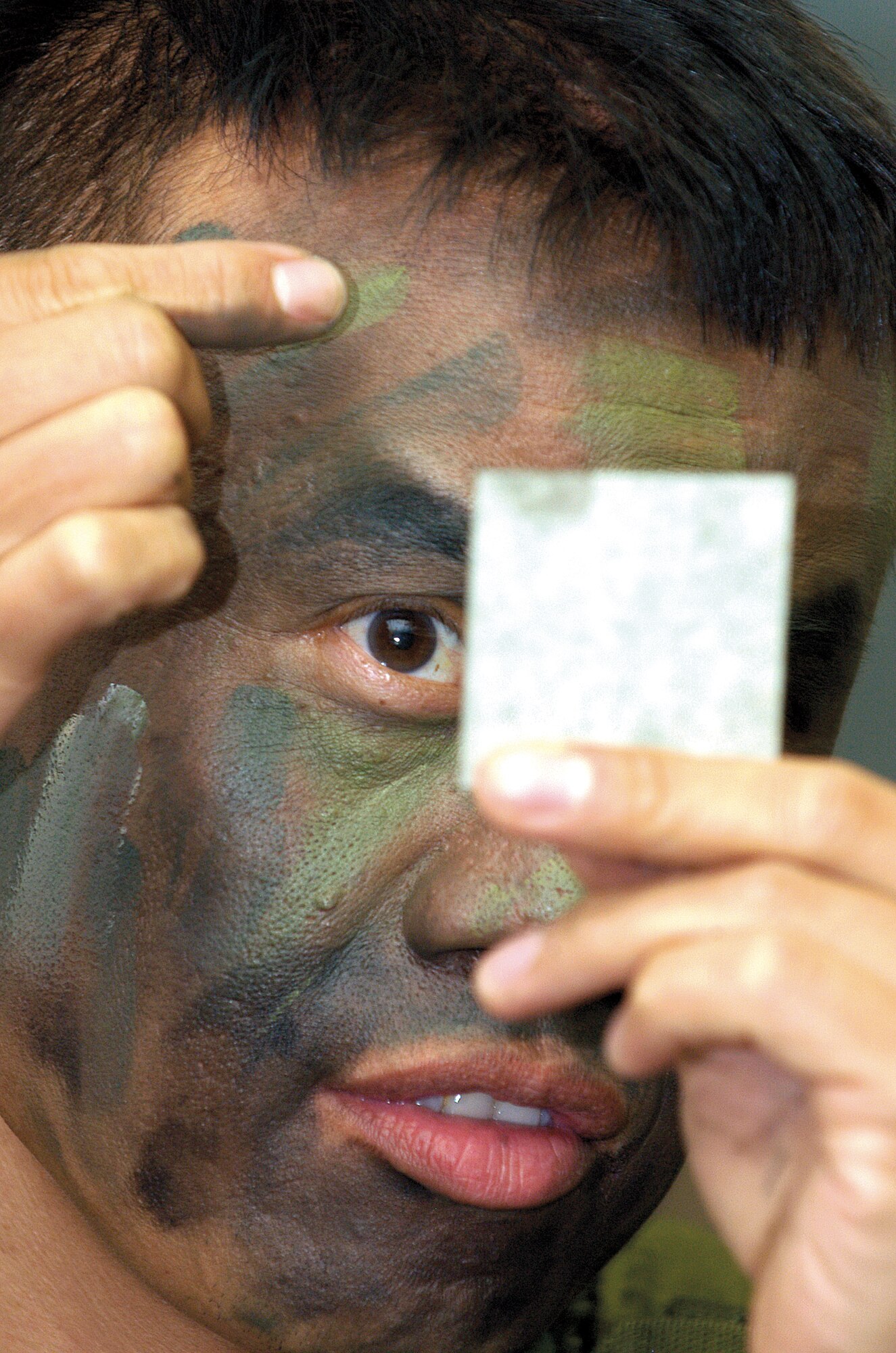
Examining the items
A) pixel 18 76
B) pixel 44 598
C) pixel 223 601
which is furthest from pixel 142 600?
pixel 18 76

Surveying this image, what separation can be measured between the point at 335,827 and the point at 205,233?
17.0 inches

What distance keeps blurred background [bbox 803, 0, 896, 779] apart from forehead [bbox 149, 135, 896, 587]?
3.23ft

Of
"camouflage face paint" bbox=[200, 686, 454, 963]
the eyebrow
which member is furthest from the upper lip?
the eyebrow

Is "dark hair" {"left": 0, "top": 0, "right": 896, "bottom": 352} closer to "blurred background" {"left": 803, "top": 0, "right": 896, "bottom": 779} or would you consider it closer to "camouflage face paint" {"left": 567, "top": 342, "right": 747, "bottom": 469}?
"camouflage face paint" {"left": 567, "top": 342, "right": 747, "bottom": 469}

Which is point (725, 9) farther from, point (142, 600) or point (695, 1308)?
point (695, 1308)

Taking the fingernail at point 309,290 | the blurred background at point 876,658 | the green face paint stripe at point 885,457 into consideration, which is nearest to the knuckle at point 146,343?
the fingernail at point 309,290

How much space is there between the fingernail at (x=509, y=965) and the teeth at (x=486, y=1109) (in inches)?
12.5

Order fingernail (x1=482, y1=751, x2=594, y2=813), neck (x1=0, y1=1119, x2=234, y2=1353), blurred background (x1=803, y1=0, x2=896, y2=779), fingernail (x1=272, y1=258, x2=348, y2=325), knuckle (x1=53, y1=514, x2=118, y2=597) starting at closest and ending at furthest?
fingernail (x1=482, y1=751, x2=594, y2=813) < knuckle (x1=53, y1=514, x2=118, y2=597) < fingernail (x1=272, y1=258, x2=348, y2=325) < neck (x1=0, y1=1119, x2=234, y2=1353) < blurred background (x1=803, y1=0, x2=896, y2=779)

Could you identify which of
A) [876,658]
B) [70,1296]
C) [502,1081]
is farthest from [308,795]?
[876,658]

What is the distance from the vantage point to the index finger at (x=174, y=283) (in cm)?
85

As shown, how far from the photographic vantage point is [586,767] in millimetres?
636

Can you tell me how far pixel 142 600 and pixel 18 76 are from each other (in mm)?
607

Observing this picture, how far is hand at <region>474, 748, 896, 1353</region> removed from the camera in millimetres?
643

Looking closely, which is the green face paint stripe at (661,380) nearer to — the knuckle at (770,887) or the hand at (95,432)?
the hand at (95,432)
